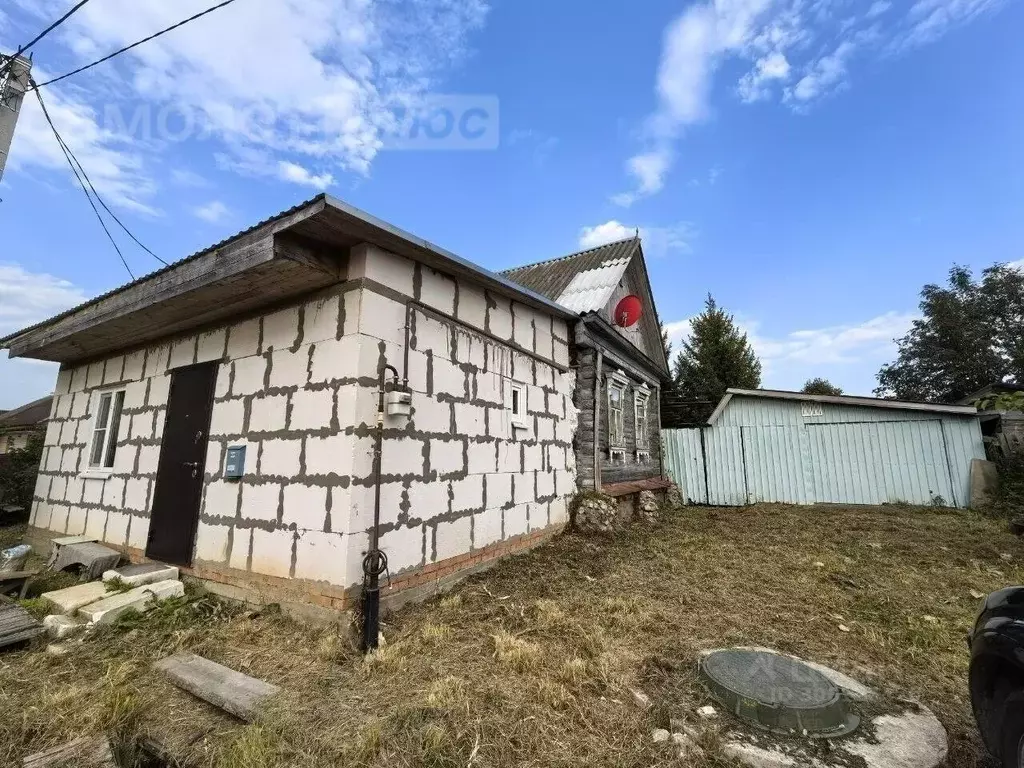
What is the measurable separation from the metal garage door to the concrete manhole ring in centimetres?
1035

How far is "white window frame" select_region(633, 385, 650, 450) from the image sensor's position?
1136cm

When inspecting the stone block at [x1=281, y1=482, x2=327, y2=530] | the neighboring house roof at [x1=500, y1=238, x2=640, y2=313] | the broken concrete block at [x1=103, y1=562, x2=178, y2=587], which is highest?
the neighboring house roof at [x1=500, y1=238, x2=640, y2=313]

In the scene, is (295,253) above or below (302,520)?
above

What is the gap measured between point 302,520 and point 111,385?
5.41 metres

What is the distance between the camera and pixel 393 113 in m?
6.56

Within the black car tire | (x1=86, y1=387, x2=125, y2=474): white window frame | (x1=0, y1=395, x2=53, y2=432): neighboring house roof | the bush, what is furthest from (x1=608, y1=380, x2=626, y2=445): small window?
(x1=0, y1=395, x2=53, y2=432): neighboring house roof

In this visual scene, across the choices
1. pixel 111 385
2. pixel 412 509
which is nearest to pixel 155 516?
pixel 111 385

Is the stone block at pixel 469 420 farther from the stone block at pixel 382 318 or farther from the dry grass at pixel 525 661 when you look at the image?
the dry grass at pixel 525 661

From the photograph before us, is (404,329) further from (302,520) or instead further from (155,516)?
(155,516)

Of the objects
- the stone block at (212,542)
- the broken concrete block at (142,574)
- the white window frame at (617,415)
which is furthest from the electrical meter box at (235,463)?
the white window frame at (617,415)

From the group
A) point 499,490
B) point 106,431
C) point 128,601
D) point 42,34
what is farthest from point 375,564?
point 42,34

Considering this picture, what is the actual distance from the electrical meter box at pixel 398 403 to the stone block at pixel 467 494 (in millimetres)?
1338

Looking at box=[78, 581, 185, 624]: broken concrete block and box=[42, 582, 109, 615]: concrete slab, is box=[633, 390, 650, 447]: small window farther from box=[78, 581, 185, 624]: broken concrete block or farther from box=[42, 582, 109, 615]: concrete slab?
box=[42, 582, 109, 615]: concrete slab

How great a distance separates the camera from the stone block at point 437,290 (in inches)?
208
